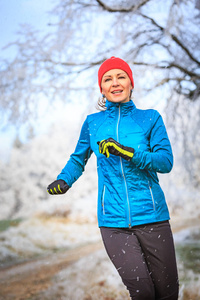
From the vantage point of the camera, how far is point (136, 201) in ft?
4.66

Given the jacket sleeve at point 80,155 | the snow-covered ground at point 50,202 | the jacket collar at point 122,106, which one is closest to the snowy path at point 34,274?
the snow-covered ground at point 50,202

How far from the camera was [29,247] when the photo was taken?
5.59 m

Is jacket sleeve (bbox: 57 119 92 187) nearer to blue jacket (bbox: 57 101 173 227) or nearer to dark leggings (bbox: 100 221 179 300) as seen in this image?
blue jacket (bbox: 57 101 173 227)

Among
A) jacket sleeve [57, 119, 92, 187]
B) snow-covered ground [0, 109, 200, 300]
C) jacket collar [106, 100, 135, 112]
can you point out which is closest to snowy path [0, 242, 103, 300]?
snow-covered ground [0, 109, 200, 300]

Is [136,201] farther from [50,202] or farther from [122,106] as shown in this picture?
[50,202]

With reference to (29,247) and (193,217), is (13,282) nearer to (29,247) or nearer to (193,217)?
(29,247)

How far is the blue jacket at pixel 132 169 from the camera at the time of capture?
4.63ft

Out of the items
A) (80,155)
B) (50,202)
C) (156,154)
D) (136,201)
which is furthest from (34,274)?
(156,154)

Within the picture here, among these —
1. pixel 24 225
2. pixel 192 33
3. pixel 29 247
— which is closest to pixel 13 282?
pixel 29 247

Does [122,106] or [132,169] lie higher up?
[122,106]

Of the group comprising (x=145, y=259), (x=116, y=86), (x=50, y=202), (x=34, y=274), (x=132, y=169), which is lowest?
(x=34, y=274)

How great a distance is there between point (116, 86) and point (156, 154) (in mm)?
408

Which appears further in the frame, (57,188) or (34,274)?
(34,274)

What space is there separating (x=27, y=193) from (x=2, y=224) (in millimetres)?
808
